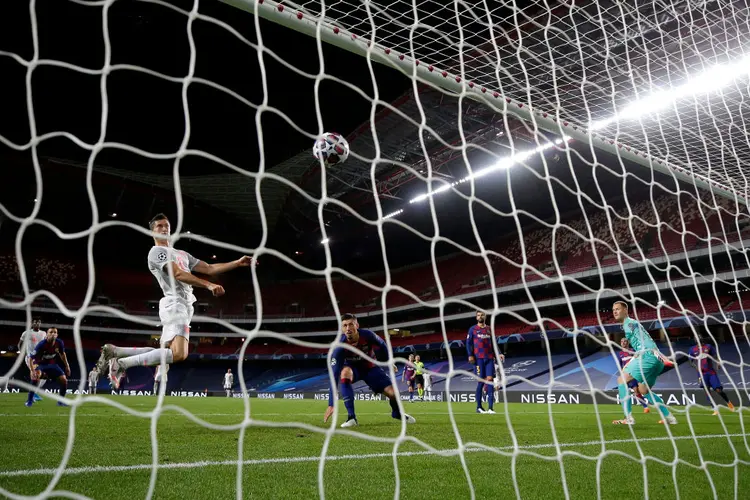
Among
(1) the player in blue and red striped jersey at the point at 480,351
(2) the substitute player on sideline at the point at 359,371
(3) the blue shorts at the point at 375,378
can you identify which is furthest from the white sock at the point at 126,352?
(1) the player in blue and red striped jersey at the point at 480,351

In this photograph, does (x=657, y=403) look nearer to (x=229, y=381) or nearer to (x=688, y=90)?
(x=688, y=90)

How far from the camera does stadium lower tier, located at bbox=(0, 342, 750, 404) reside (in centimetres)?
1805

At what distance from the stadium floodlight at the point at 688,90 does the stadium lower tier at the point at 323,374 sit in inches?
508

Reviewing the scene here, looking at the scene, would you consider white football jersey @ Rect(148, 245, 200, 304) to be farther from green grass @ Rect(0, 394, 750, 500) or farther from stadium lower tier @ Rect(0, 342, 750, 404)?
stadium lower tier @ Rect(0, 342, 750, 404)

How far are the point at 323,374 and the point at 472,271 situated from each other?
11.0 meters

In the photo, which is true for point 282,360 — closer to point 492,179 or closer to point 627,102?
point 492,179

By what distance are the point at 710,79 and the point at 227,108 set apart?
49.5 feet

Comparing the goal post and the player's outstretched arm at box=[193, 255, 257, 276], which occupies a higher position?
the goal post

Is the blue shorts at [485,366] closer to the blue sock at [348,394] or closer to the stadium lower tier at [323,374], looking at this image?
the blue sock at [348,394]

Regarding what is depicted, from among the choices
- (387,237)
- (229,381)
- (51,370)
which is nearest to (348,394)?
(51,370)

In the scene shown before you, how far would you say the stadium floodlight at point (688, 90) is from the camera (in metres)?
4.50

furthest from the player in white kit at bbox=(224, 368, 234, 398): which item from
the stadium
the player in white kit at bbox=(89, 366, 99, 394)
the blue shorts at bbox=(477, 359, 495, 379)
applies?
the blue shorts at bbox=(477, 359, 495, 379)

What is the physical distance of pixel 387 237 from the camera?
29.5 meters

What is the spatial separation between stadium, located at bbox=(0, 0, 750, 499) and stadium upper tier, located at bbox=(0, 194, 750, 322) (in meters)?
0.20
